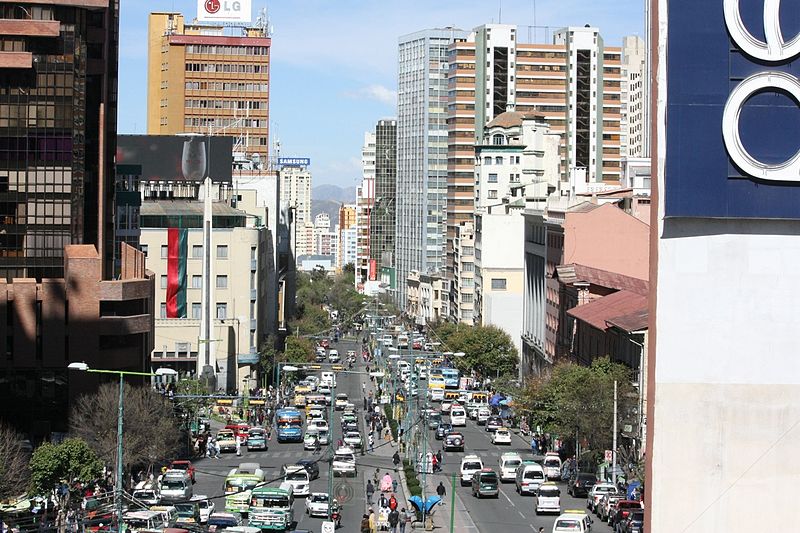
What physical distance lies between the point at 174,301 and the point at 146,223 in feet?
20.8

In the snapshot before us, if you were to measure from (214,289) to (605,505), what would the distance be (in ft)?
223

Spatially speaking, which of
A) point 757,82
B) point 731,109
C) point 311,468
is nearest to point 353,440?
point 311,468

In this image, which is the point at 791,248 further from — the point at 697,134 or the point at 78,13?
the point at 78,13

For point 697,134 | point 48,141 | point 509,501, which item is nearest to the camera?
point 697,134

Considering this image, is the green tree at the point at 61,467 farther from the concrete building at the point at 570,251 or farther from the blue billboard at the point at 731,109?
the concrete building at the point at 570,251

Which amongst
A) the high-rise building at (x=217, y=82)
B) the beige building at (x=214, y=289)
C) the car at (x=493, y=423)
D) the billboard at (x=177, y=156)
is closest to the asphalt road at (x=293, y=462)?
the car at (x=493, y=423)

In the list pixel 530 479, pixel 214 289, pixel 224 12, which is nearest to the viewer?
pixel 530 479

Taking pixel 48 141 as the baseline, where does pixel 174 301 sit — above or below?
below

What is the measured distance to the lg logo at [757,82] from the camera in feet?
129

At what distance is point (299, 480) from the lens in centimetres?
7056

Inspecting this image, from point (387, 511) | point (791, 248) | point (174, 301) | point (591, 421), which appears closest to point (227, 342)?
point (174, 301)

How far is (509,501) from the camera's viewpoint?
6975cm

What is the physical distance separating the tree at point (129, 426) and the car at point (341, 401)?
118ft

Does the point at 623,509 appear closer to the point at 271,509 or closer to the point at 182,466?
the point at 271,509
